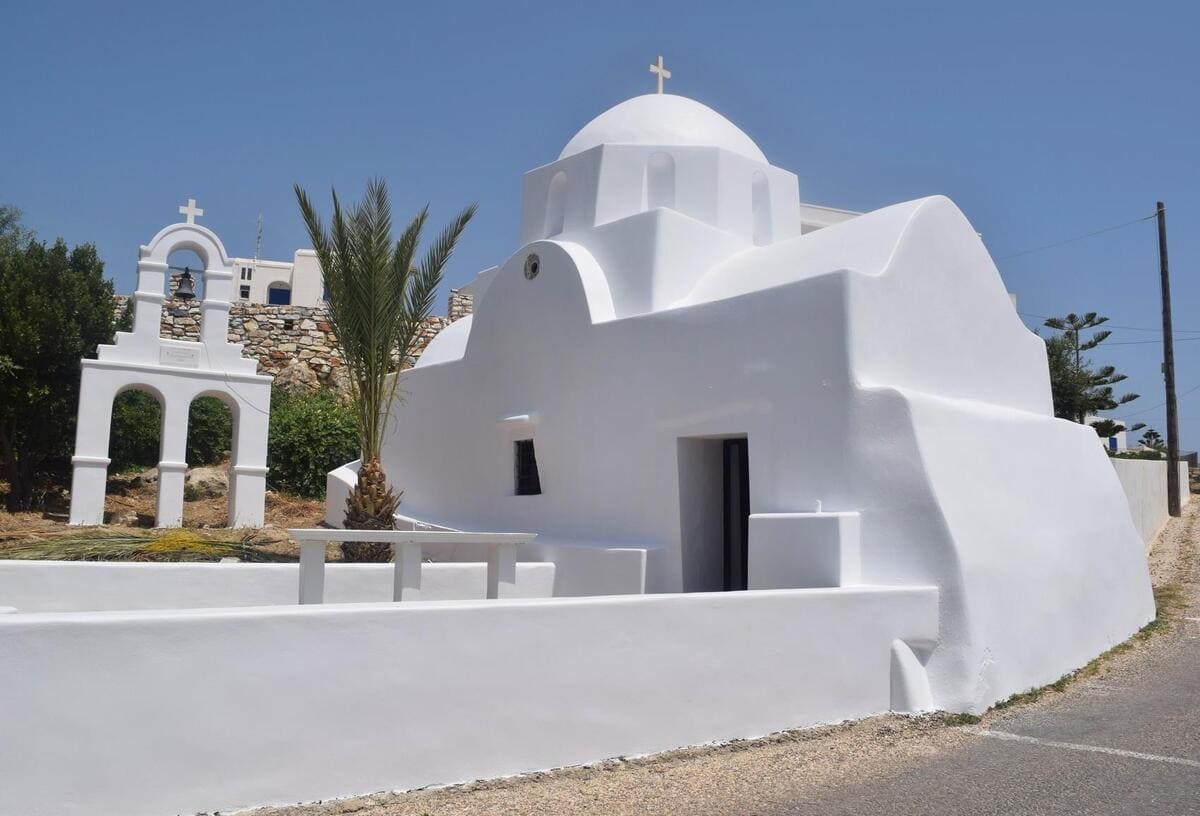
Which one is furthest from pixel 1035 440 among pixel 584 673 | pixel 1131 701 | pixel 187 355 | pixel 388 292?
pixel 187 355

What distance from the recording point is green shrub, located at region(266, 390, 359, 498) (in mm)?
19500

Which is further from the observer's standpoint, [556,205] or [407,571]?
[556,205]

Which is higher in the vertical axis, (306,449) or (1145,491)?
(306,449)

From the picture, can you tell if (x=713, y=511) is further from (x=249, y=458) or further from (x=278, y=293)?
(x=278, y=293)

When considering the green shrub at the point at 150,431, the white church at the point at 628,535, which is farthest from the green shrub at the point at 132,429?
the white church at the point at 628,535

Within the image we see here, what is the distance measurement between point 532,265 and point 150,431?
36.4 ft

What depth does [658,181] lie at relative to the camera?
1214cm

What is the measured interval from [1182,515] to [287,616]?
64.1ft

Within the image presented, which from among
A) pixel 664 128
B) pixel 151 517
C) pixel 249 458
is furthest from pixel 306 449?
pixel 664 128

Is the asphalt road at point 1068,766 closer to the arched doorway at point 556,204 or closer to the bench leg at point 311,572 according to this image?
the bench leg at point 311,572

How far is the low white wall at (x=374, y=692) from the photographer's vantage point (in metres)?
3.96

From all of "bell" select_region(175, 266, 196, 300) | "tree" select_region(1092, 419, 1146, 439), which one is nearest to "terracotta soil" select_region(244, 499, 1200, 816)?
"bell" select_region(175, 266, 196, 300)

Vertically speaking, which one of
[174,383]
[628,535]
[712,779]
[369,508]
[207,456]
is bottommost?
[712,779]

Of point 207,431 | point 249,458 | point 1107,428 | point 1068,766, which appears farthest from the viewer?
point 1107,428
